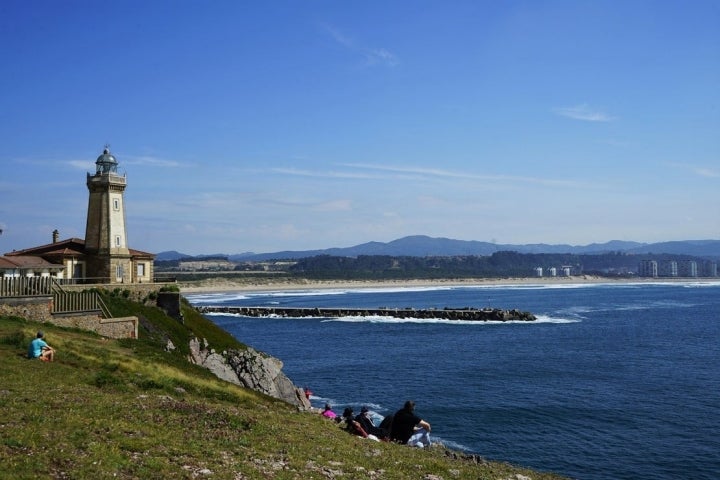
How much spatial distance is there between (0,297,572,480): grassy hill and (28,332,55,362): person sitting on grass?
0.33 meters

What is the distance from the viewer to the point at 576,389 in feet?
150

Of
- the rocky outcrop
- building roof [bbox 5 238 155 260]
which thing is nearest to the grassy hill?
the rocky outcrop

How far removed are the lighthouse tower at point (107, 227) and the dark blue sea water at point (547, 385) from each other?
17.0 m

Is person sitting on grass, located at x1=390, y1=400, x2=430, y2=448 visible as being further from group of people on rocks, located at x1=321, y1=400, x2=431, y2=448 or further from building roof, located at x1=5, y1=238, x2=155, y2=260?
building roof, located at x1=5, y1=238, x2=155, y2=260

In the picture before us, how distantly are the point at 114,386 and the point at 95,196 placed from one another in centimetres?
3566

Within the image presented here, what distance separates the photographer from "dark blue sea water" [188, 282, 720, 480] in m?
31.2

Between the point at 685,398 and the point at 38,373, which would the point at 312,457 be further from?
the point at 685,398

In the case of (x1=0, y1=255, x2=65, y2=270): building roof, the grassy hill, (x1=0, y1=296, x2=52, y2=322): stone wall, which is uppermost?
(x1=0, y1=255, x2=65, y2=270): building roof

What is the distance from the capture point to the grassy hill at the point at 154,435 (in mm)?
11844

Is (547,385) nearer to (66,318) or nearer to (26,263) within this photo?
(66,318)

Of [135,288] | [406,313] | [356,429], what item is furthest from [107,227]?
[406,313]

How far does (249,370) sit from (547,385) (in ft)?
72.5

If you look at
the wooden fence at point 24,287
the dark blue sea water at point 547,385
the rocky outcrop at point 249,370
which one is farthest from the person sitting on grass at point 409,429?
the rocky outcrop at point 249,370

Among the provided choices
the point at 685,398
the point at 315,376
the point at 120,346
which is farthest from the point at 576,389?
the point at 120,346
